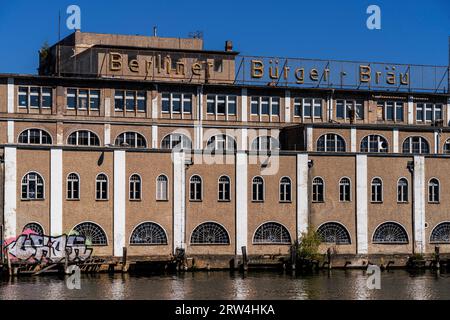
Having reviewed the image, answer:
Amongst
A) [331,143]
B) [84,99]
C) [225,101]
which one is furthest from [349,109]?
[84,99]

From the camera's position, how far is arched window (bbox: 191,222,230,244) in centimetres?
8425

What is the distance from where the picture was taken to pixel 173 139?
3733 inches

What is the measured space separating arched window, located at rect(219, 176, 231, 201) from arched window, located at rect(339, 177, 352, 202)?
9.90m

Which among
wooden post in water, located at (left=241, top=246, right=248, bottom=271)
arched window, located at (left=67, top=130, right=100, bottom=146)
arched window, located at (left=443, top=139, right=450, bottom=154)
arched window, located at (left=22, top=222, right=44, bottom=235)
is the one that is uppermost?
arched window, located at (left=67, top=130, right=100, bottom=146)

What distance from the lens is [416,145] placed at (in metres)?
96.9

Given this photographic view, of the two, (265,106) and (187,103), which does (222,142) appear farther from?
(265,106)

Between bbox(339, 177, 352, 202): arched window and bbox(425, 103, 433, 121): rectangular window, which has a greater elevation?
bbox(425, 103, 433, 121): rectangular window

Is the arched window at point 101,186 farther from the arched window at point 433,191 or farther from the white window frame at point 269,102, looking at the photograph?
the arched window at point 433,191

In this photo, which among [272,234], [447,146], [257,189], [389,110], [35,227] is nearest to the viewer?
[35,227]

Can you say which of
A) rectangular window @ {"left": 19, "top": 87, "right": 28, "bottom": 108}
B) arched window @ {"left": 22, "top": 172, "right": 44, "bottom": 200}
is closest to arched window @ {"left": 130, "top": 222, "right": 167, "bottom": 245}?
arched window @ {"left": 22, "top": 172, "right": 44, "bottom": 200}

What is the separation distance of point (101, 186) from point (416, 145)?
31546 millimetres

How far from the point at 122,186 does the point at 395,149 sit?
2748 cm

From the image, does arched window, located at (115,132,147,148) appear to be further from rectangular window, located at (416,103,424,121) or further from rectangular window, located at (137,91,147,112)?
rectangular window, located at (416,103,424,121)

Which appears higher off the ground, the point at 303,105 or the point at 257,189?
the point at 303,105
